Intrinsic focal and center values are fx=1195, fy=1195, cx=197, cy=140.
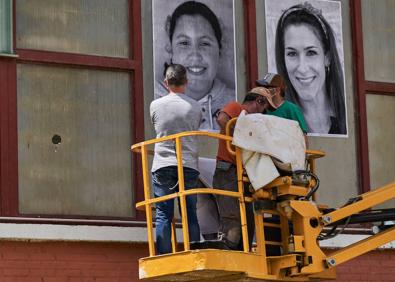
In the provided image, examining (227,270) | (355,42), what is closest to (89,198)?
(227,270)

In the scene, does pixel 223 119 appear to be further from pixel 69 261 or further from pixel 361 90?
pixel 361 90

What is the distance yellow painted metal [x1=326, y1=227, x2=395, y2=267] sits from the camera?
33.7ft

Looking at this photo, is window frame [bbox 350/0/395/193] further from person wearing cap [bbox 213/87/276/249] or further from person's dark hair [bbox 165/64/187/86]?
person's dark hair [bbox 165/64/187/86]

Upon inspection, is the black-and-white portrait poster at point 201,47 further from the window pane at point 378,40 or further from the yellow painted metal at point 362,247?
the yellow painted metal at point 362,247

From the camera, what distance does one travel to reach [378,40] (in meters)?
13.7

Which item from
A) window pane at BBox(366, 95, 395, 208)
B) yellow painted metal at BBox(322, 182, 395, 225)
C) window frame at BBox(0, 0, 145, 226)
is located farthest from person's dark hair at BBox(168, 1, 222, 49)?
yellow painted metal at BBox(322, 182, 395, 225)

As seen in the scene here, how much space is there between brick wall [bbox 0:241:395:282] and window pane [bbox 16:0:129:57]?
2005mm

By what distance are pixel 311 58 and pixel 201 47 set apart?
4.50ft

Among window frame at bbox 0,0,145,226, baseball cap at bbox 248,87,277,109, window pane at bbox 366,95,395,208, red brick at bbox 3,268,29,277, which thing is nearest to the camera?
baseball cap at bbox 248,87,277,109

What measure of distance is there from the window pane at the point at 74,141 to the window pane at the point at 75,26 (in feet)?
0.81

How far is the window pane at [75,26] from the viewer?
1188cm

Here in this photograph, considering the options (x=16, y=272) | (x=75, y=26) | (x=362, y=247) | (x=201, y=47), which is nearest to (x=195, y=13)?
(x=201, y=47)

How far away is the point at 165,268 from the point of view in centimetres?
996

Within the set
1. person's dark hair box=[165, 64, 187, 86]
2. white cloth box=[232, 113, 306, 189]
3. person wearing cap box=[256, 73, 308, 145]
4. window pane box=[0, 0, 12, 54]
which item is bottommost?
white cloth box=[232, 113, 306, 189]
